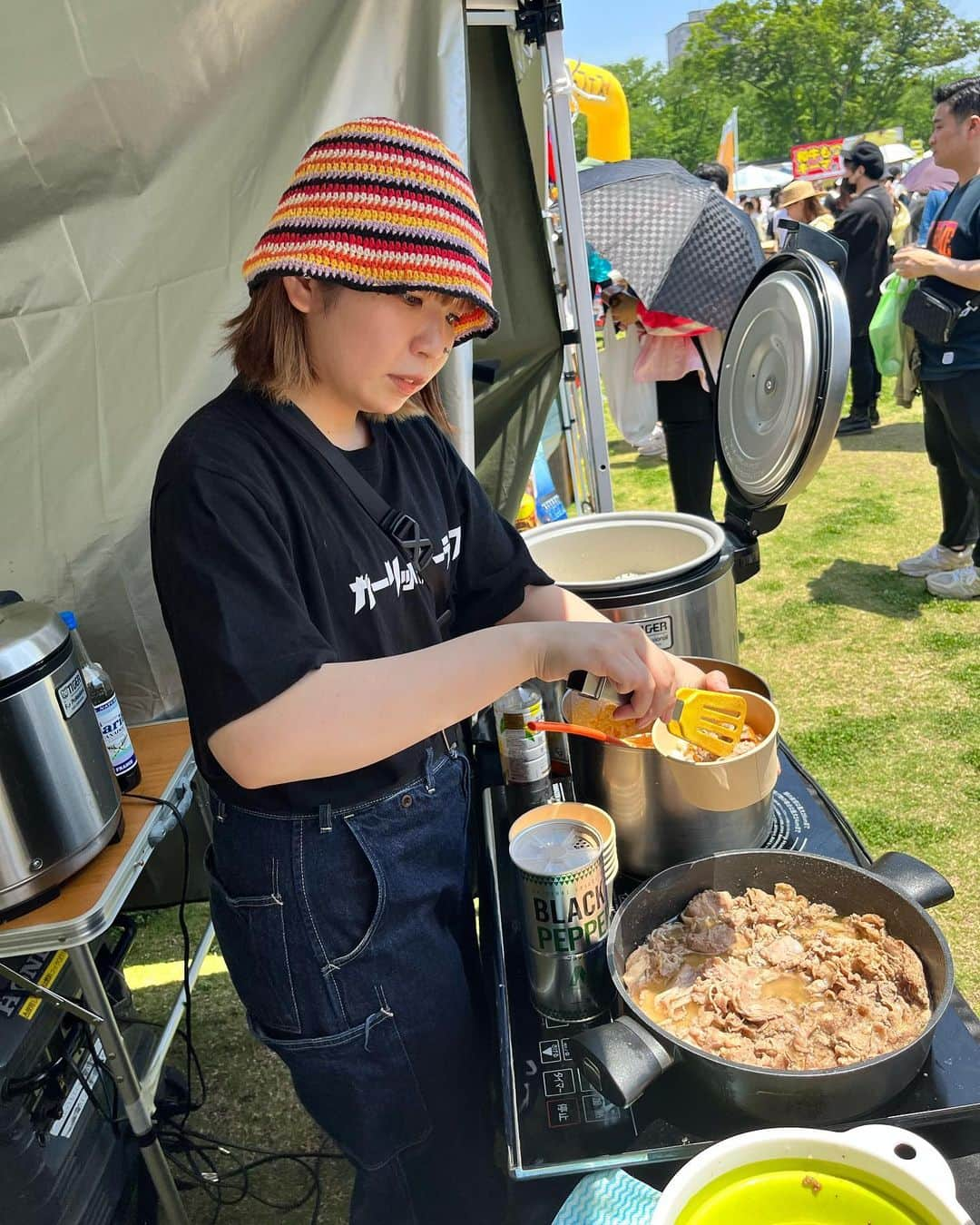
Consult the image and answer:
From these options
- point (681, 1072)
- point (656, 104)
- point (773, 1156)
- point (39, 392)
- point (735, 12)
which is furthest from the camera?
point (656, 104)

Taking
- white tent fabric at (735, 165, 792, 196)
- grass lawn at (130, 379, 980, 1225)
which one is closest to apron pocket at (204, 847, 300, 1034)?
grass lawn at (130, 379, 980, 1225)

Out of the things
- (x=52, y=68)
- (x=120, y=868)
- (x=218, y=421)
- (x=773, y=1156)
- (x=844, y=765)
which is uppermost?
(x=52, y=68)

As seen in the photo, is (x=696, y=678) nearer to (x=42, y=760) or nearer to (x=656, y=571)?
(x=656, y=571)

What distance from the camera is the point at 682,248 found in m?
4.08

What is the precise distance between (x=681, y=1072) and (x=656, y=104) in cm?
4829

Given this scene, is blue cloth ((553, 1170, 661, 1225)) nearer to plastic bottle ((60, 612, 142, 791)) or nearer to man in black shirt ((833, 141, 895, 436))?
plastic bottle ((60, 612, 142, 791))

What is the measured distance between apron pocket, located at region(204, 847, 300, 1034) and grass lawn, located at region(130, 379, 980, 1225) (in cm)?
112

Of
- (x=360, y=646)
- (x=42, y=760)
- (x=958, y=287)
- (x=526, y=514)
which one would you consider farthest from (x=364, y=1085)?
(x=958, y=287)

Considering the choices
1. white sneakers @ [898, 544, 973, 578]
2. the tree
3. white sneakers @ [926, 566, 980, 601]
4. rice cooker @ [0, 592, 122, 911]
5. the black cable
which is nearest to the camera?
rice cooker @ [0, 592, 122, 911]

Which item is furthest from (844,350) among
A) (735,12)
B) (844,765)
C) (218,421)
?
(735,12)

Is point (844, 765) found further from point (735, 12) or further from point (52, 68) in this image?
point (735, 12)

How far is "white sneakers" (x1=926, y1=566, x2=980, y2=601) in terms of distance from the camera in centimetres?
459

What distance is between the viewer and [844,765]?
11.3ft

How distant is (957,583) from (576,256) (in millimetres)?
2965
